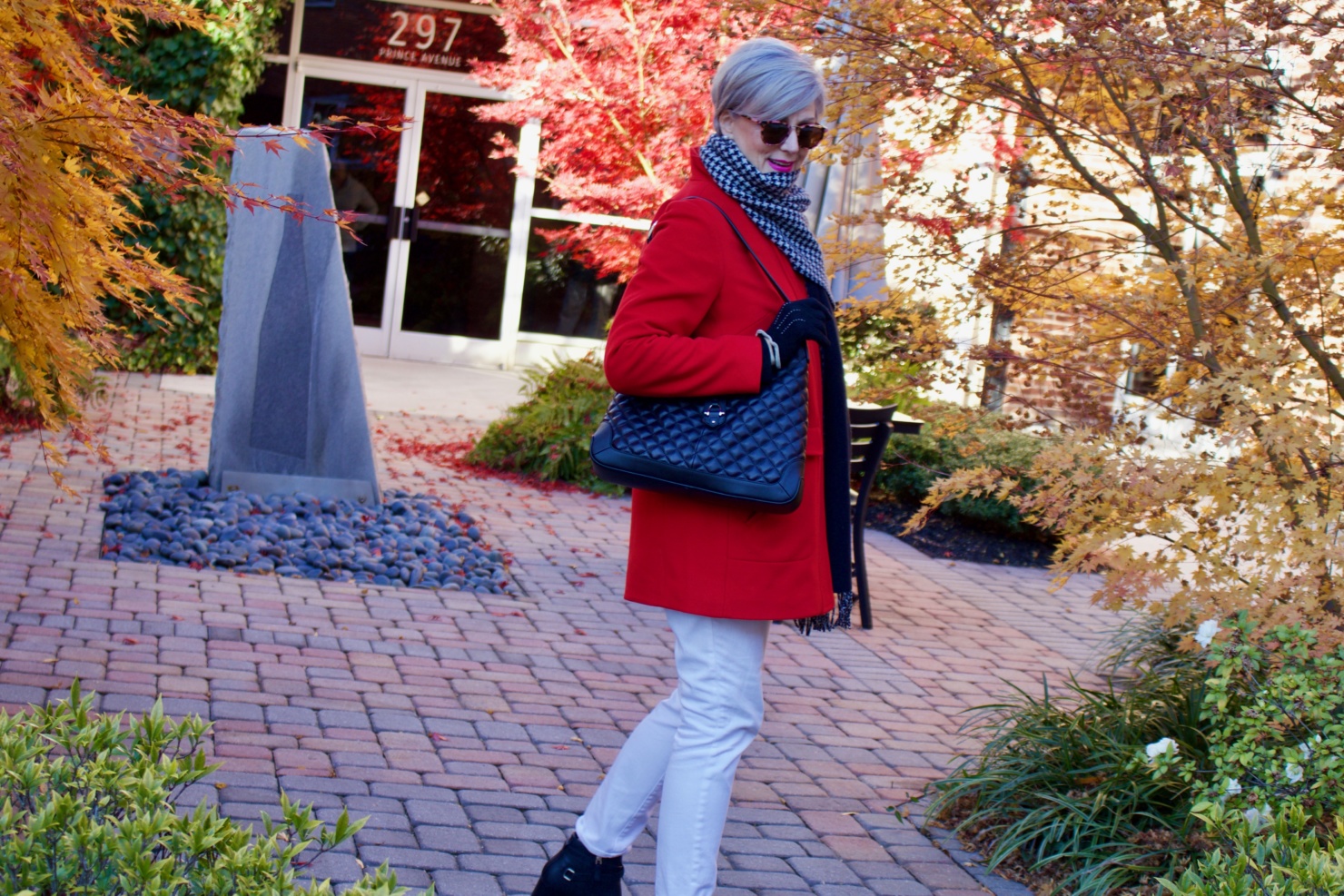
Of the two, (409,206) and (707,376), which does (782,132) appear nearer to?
(707,376)

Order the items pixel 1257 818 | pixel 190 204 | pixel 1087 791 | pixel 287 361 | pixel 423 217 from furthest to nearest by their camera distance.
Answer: pixel 423 217 → pixel 190 204 → pixel 287 361 → pixel 1087 791 → pixel 1257 818

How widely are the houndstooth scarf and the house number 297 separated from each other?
11.1 metres

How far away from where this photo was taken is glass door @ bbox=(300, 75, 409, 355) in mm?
13078

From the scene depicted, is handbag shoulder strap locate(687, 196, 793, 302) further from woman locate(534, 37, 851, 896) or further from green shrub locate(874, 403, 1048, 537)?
green shrub locate(874, 403, 1048, 537)

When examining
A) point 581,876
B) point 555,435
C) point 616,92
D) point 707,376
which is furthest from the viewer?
point 616,92

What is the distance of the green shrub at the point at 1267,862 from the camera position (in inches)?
93.1

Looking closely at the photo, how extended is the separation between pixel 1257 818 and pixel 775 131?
1835 millimetres

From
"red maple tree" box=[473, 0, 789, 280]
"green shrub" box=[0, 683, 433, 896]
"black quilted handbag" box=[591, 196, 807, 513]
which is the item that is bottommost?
"green shrub" box=[0, 683, 433, 896]

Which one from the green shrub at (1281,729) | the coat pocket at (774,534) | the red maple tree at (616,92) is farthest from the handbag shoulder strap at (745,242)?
the red maple tree at (616,92)

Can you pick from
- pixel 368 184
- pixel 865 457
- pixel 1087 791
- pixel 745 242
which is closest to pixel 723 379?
pixel 745 242

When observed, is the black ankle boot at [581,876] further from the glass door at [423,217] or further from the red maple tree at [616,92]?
the glass door at [423,217]

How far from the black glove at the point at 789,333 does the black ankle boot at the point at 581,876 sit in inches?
42.6

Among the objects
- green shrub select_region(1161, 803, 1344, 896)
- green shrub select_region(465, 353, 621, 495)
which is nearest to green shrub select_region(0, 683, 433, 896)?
green shrub select_region(1161, 803, 1344, 896)

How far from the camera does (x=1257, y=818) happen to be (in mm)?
3004
